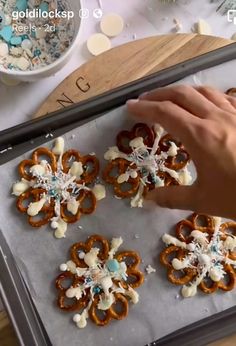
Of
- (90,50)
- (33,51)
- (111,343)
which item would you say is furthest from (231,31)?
(111,343)

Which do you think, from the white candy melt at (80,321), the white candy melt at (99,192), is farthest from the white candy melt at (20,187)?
the white candy melt at (80,321)

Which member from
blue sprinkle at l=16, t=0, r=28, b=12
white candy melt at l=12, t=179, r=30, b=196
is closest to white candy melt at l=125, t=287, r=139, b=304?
white candy melt at l=12, t=179, r=30, b=196

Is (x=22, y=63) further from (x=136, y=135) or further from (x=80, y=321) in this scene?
(x=80, y=321)

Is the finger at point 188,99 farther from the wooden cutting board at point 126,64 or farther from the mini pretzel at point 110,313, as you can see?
the mini pretzel at point 110,313

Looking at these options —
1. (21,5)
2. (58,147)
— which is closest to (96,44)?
(21,5)

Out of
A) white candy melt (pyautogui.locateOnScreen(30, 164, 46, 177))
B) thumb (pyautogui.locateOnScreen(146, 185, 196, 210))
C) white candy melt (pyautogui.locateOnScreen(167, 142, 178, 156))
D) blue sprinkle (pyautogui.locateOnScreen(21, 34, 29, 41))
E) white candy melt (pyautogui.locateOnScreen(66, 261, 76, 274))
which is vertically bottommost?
white candy melt (pyautogui.locateOnScreen(66, 261, 76, 274))

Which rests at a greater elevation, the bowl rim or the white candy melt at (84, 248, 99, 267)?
the bowl rim

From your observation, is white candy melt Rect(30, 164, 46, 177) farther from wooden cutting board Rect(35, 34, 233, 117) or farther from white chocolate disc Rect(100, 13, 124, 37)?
white chocolate disc Rect(100, 13, 124, 37)
